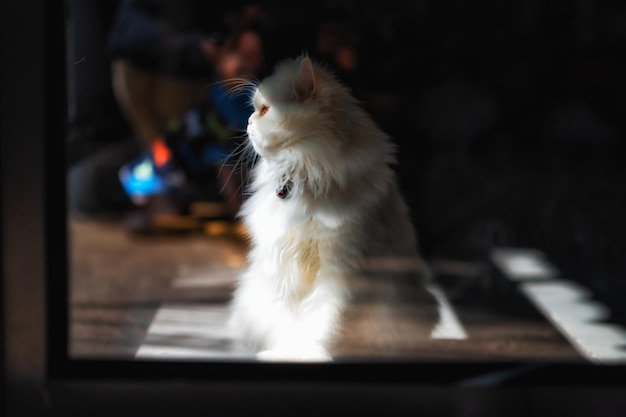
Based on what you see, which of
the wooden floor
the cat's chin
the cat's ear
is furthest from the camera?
the wooden floor

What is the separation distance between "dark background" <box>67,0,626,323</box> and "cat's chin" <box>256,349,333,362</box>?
271 mm

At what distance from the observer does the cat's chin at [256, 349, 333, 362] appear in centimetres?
111

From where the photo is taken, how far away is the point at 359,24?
1.33m

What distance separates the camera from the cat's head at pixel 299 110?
93cm

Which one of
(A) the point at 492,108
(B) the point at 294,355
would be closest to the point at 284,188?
(B) the point at 294,355

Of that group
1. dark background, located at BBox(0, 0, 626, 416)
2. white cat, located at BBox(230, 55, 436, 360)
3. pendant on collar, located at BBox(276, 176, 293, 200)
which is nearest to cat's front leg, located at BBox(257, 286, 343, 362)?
white cat, located at BBox(230, 55, 436, 360)

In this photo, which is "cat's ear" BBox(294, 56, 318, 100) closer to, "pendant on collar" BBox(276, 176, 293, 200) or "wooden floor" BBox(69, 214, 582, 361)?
"pendant on collar" BBox(276, 176, 293, 200)

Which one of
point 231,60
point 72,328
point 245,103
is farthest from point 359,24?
point 72,328

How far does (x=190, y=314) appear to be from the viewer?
1.54m

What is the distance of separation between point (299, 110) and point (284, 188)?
0.11 m

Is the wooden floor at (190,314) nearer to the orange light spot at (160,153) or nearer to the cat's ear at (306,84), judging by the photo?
the orange light spot at (160,153)

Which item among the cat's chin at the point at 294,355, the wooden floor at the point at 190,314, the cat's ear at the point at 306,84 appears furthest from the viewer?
the wooden floor at the point at 190,314

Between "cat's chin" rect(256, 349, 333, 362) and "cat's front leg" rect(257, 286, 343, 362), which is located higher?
"cat's front leg" rect(257, 286, 343, 362)

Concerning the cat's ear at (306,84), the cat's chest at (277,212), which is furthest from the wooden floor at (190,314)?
the cat's ear at (306,84)
